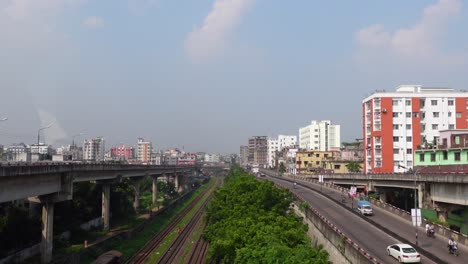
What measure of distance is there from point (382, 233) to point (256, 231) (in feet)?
58.6

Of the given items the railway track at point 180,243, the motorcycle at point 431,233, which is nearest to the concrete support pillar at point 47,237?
the railway track at point 180,243

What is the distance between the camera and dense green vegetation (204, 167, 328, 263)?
22859mm

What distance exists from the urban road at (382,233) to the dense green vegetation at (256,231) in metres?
5.62

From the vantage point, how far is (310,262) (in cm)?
2084

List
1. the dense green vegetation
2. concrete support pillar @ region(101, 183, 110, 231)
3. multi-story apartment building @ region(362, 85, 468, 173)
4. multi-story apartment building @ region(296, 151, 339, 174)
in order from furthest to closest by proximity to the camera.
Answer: multi-story apartment building @ region(296, 151, 339, 174) < multi-story apartment building @ region(362, 85, 468, 173) < concrete support pillar @ region(101, 183, 110, 231) < the dense green vegetation

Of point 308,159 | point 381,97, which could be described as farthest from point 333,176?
point 308,159

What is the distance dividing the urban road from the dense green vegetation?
5.62 m

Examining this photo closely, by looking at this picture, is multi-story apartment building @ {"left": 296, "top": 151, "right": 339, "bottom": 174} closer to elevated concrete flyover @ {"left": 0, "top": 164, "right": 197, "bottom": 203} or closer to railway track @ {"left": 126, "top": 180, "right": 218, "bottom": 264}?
railway track @ {"left": 126, "top": 180, "right": 218, "bottom": 264}

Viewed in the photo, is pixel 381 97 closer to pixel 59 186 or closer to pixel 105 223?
pixel 105 223

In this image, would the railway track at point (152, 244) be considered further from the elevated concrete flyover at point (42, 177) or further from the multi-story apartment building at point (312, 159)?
the multi-story apartment building at point (312, 159)

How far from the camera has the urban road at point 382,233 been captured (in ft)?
109

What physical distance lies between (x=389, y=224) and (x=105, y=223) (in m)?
42.7

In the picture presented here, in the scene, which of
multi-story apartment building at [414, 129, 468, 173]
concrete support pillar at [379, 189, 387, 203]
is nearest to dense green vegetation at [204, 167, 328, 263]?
multi-story apartment building at [414, 129, 468, 173]

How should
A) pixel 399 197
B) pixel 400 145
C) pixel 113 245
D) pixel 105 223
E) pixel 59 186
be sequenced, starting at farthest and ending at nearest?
pixel 400 145, pixel 399 197, pixel 105 223, pixel 113 245, pixel 59 186
